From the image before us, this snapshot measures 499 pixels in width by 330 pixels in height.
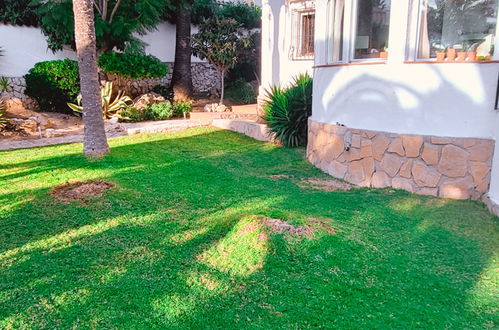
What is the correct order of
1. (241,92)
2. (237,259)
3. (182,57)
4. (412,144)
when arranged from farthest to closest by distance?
(241,92)
(182,57)
(412,144)
(237,259)

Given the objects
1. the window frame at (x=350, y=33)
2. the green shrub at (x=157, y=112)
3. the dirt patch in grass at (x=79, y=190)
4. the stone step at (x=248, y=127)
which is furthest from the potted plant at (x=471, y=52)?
the green shrub at (x=157, y=112)

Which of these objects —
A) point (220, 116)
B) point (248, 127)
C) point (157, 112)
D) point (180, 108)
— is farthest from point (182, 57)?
point (248, 127)

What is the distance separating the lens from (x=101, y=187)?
677 cm

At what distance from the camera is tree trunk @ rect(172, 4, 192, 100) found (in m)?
16.8

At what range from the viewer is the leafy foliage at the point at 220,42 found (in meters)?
15.4

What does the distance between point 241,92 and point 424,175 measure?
1344 centimetres

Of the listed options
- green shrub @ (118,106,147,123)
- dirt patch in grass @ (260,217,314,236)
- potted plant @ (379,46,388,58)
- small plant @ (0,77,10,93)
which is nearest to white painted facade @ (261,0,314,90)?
green shrub @ (118,106,147,123)

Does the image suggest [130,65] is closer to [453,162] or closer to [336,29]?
[336,29]

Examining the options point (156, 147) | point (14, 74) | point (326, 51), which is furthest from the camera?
point (14, 74)

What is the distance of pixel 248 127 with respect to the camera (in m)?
12.3

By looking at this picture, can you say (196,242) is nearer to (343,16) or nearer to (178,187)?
(178,187)

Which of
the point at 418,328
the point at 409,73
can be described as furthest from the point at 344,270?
the point at 409,73

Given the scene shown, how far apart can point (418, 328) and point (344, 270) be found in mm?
951

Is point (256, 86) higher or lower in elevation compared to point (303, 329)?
higher
